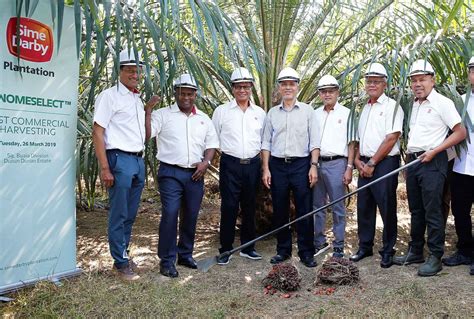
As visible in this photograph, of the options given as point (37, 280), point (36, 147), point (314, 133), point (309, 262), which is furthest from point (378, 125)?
point (37, 280)

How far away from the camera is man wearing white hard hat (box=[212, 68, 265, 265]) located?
4.74 metres

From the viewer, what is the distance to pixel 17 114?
362 centimetres

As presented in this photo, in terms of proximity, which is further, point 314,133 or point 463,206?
point 314,133

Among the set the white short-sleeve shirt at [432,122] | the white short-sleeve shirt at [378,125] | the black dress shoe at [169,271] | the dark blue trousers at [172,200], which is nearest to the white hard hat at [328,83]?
the white short-sleeve shirt at [378,125]

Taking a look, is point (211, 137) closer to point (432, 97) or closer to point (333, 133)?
point (333, 133)

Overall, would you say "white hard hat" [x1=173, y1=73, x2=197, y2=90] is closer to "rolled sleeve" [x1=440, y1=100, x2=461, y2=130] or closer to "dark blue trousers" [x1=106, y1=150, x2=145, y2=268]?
"dark blue trousers" [x1=106, y1=150, x2=145, y2=268]

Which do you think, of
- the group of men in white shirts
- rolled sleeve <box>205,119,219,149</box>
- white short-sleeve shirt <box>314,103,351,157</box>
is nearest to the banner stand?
the group of men in white shirts

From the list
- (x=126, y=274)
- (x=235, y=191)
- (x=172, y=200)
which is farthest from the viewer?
(x=235, y=191)

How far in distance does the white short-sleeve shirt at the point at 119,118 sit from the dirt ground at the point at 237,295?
1149 mm

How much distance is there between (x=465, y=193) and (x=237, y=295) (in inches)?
88.1

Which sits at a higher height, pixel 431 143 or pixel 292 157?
pixel 431 143

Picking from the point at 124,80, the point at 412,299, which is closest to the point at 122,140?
the point at 124,80

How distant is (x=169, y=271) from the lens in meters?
4.37

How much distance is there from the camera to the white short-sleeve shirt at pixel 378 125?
176 inches
